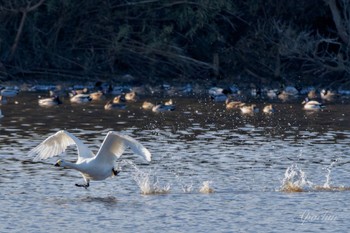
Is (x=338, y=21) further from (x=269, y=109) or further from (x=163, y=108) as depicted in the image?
(x=163, y=108)

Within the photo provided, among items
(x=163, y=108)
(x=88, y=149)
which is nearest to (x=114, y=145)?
(x=88, y=149)

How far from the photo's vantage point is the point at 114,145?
43.8 feet

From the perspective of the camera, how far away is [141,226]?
11766 mm

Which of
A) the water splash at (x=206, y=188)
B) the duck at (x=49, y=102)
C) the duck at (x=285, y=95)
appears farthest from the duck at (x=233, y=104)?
the water splash at (x=206, y=188)

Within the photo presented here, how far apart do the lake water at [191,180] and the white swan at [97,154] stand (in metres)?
0.34

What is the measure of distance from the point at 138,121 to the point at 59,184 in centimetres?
885

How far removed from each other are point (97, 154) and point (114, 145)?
30 centimetres

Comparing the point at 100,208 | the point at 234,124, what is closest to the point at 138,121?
the point at 234,124

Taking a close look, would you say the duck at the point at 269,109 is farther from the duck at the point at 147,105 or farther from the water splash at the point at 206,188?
the water splash at the point at 206,188

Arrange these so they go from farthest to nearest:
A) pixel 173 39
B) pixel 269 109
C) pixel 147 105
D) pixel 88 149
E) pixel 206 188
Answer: pixel 173 39 < pixel 147 105 < pixel 269 109 < pixel 88 149 < pixel 206 188

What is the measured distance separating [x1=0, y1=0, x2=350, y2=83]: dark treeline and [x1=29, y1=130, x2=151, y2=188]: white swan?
18.7m

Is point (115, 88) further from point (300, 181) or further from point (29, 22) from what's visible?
point (300, 181)

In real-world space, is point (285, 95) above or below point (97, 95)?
below

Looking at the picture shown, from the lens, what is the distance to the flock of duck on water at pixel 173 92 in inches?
1029
